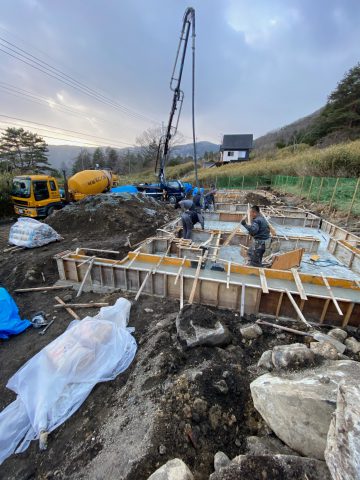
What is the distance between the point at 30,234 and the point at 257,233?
7.72 metres

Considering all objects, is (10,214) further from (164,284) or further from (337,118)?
(337,118)

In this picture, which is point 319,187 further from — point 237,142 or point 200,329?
point 237,142

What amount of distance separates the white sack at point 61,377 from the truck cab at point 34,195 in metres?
9.93

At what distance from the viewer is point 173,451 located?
7.20ft

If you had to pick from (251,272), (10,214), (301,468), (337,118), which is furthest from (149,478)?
(337,118)

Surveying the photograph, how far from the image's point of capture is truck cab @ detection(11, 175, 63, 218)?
1071cm

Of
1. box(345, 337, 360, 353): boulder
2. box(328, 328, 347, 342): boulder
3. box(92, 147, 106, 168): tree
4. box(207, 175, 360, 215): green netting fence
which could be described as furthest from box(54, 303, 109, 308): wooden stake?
box(92, 147, 106, 168): tree

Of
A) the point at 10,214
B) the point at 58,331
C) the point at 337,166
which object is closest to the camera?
the point at 58,331

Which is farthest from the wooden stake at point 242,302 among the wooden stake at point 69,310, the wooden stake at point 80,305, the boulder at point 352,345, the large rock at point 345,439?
the wooden stake at point 69,310

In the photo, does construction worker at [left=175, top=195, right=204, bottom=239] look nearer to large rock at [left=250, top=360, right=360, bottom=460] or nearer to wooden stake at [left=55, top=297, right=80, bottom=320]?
wooden stake at [left=55, top=297, right=80, bottom=320]

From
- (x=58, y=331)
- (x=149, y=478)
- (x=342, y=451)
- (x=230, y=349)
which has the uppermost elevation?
(x=342, y=451)

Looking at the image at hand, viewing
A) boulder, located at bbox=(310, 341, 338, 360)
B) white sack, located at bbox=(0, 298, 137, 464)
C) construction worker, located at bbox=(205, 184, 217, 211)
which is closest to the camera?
white sack, located at bbox=(0, 298, 137, 464)

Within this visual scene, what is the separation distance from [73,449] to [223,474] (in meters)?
1.70

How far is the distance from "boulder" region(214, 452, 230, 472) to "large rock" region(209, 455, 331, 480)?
425mm
